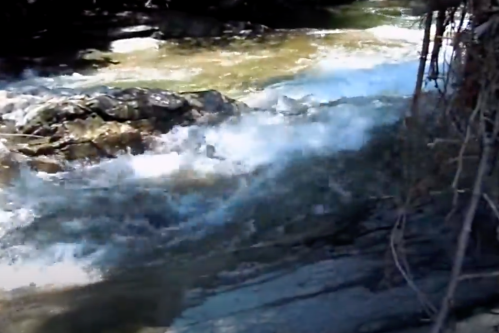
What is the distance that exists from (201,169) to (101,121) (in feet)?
3.66

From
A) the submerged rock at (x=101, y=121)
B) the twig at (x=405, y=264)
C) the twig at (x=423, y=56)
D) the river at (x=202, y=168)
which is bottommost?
the river at (x=202, y=168)

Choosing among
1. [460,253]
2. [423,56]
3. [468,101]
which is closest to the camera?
[460,253]

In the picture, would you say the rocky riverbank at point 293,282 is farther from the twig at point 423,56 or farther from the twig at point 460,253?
the twig at point 460,253

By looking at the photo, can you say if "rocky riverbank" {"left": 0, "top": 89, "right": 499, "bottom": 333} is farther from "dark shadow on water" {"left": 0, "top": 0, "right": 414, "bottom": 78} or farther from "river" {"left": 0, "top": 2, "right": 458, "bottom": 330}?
"dark shadow on water" {"left": 0, "top": 0, "right": 414, "bottom": 78}

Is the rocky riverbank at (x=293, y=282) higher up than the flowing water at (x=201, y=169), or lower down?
higher up

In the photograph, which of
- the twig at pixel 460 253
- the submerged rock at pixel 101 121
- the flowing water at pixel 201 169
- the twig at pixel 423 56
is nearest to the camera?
the twig at pixel 460 253

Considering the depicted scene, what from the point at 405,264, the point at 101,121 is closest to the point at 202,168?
the point at 101,121

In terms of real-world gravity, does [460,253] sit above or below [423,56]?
below

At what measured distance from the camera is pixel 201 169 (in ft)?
19.8

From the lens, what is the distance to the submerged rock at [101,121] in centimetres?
628

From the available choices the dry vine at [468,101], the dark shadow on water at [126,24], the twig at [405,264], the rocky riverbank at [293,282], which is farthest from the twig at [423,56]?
the dark shadow on water at [126,24]

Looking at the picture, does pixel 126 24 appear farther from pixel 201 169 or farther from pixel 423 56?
pixel 423 56

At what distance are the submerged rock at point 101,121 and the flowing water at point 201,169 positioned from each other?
0.17 metres

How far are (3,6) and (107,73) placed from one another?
137 inches
